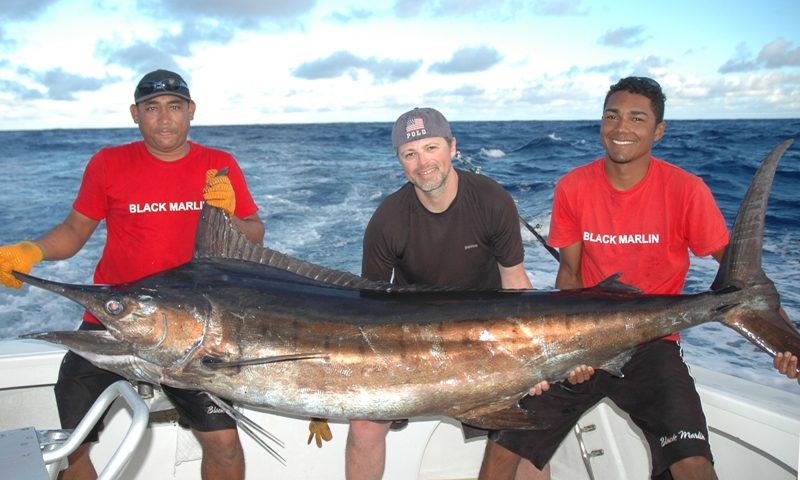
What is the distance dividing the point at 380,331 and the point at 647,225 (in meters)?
1.39

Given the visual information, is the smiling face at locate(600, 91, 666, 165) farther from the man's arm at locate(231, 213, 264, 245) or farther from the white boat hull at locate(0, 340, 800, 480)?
the man's arm at locate(231, 213, 264, 245)

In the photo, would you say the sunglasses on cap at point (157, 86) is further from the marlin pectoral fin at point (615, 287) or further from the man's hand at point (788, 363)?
the man's hand at point (788, 363)

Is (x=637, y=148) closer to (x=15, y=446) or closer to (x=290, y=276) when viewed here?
(x=290, y=276)

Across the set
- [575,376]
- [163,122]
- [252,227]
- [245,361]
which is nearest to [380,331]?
[245,361]

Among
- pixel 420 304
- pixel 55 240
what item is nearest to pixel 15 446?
pixel 420 304

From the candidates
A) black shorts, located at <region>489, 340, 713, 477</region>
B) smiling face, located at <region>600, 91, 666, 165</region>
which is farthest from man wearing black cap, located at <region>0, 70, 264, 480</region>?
smiling face, located at <region>600, 91, 666, 165</region>

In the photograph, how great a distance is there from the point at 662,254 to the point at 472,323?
1087 millimetres

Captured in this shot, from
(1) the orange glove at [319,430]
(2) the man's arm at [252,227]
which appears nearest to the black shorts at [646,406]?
(1) the orange glove at [319,430]

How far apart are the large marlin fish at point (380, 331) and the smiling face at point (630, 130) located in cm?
62

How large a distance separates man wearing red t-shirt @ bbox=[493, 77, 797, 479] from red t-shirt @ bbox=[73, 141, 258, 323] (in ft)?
5.39

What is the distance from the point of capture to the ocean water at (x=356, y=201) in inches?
260

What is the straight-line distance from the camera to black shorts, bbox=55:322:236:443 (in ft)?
8.94

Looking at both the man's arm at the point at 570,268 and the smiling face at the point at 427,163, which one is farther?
the man's arm at the point at 570,268

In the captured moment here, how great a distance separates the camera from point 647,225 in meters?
2.98
